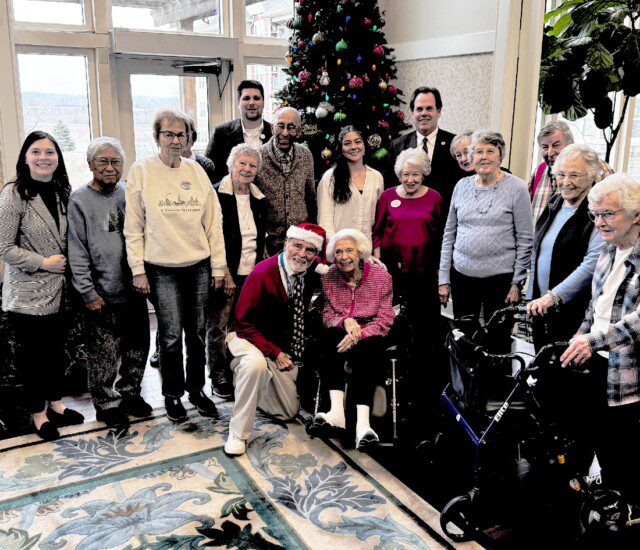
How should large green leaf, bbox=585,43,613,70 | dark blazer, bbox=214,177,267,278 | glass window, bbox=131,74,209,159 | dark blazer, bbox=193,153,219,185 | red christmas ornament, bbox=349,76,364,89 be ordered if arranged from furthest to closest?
glass window, bbox=131,74,209,159
red christmas ornament, bbox=349,76,364,89
large green leaf, bbox=585,43,613,70
dark blazer, bbox=193,153,219,185
dark blazer, bbox=214,177,267,278

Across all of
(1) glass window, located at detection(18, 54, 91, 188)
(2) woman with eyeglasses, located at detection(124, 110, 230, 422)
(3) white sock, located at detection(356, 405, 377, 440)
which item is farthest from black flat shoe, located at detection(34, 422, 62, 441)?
(1) glass window, located at detection(18, 54, 91, 188)

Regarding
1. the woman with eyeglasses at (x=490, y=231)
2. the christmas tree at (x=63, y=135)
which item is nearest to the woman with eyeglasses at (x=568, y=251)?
the woman with eyeglasses at (x=490, y=231)

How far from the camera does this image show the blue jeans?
3066 mm

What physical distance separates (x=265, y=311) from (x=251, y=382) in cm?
38

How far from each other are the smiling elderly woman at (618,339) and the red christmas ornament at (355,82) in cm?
270

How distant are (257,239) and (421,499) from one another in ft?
5.43

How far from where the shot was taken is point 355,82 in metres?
4.67

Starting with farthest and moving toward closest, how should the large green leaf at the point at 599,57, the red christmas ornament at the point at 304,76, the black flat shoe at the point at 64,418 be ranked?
the red christmas ornament at the point at 304,76 < the large green leaf at the point at 599,57 < the black flat shoe at the point at 64,418

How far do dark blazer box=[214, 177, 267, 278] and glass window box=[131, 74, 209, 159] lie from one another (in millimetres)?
1979

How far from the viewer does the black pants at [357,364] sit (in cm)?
302

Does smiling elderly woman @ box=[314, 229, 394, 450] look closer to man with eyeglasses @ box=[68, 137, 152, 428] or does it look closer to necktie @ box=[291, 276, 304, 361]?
necktie @ box=[291, 276, 304, 361]

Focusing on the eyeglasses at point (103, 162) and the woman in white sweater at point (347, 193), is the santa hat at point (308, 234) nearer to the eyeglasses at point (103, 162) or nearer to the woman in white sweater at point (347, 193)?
the woman in white sweater at point (347, 193)

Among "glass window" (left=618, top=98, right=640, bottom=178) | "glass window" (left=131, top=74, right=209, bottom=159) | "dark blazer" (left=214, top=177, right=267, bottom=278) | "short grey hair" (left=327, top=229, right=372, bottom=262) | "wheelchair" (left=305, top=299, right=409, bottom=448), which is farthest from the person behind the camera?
"glass window" (left=618, top=98, right=640, bottom=178)

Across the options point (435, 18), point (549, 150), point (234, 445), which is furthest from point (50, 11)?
point (549, 150)
